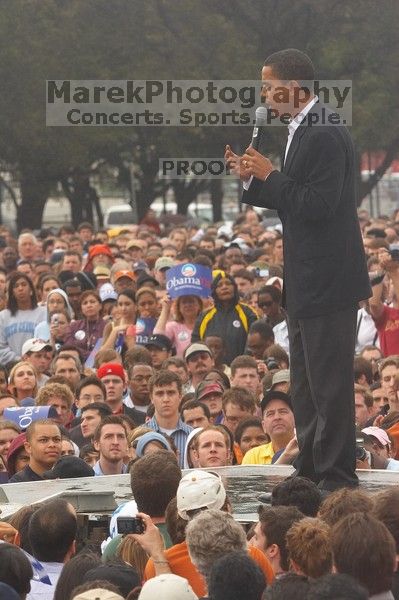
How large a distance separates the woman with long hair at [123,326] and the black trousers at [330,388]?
7.68m

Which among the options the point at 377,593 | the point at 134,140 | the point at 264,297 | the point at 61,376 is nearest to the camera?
the point at 377,593

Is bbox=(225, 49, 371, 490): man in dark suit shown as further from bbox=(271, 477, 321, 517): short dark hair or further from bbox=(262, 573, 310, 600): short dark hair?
bbox=(262, 573, 310, 600): short dark hair

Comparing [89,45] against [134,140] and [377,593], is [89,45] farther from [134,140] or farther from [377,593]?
[377,593]

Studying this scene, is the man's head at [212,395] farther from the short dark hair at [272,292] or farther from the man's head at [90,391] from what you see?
the short dark hair at [272,292]

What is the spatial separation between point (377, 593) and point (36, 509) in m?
2.42

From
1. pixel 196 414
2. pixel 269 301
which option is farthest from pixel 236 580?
pixel 269 301

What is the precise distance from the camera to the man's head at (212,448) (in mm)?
10453

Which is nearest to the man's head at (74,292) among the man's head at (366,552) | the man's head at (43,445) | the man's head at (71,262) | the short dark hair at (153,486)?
the man's head at (71,262)

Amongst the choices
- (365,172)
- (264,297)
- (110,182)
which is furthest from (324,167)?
(365,172)

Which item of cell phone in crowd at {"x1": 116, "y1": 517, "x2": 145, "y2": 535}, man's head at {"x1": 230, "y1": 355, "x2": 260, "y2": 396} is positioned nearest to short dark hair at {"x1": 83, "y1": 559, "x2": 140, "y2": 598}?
Answer: cell phone in crowd at {"x1": 116, "y1": 517, "x2": 145, "y2": 535}

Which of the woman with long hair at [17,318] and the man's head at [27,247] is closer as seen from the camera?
the woman with long hair at [17,318]

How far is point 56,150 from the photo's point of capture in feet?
138

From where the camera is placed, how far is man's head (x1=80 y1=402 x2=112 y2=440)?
1250 centimetres

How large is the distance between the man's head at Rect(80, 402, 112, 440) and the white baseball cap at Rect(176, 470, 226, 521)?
4748mm
